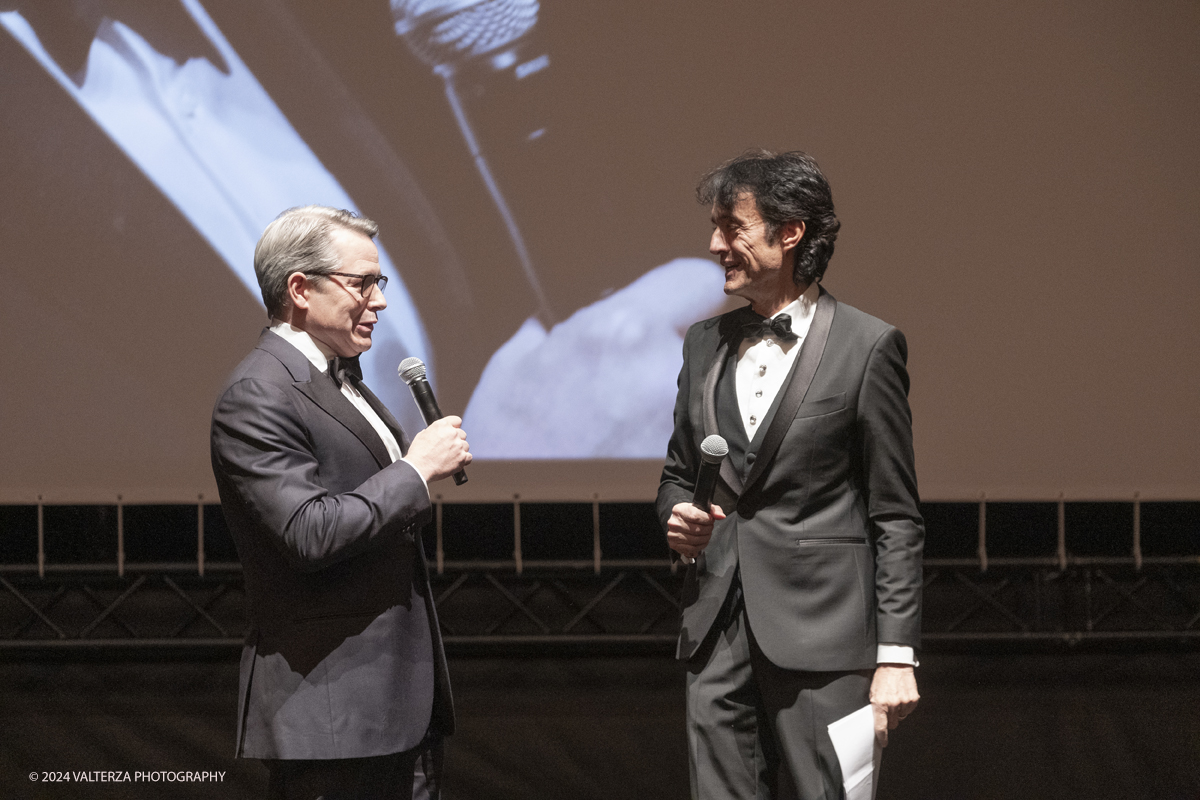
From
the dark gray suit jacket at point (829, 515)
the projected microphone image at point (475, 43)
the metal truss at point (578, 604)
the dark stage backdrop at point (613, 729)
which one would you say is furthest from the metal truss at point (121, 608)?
the dark gray suit jacket at point (829, 515)

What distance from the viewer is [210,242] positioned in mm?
4262

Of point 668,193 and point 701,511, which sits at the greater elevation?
point 701,511

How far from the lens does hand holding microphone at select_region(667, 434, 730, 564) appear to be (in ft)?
5.03

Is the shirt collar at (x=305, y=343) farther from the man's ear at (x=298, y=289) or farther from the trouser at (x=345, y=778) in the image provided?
the trouser at (x=345, y=778)

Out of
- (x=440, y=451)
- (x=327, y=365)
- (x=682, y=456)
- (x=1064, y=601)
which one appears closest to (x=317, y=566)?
(x=440, y=451)

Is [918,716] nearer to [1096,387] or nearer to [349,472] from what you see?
[1096,387]

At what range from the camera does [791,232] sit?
1755 mm

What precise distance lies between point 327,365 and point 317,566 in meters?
0.36

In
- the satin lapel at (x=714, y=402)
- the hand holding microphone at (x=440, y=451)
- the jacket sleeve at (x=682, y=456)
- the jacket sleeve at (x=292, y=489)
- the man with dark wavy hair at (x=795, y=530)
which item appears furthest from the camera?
the jacket sleeve at (x=682, y=456)

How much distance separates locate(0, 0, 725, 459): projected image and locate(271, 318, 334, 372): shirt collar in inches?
99.2

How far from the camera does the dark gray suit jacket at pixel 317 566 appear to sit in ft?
4.62

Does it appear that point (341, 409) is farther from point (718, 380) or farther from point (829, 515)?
point (829, 515)

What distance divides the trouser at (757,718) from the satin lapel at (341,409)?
66 centimetres

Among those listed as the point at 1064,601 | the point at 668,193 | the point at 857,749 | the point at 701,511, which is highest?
the point at 701,511
